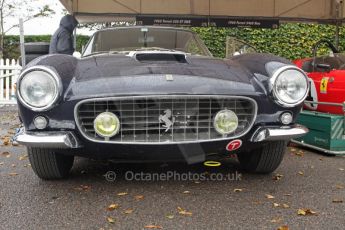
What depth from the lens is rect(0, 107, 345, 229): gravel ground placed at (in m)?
2.76

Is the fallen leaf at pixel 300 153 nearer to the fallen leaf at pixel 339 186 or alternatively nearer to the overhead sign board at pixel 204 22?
the fallen leaf at pixel 339 186

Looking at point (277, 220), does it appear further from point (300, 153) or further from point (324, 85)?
point (324, 85)

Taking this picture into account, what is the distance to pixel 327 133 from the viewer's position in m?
5.07

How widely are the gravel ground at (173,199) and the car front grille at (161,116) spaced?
0.44 meters

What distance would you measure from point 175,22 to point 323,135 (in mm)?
3510

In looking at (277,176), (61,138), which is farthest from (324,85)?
(61,138)

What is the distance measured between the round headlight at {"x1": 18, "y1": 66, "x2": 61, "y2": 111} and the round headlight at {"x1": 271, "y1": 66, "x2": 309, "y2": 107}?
5.25 ft

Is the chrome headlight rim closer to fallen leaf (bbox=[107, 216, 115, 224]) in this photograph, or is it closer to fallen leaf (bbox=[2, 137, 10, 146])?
fallen leaf (bbox=[107, 216, 115, 224])

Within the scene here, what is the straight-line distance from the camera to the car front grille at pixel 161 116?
3.14 m

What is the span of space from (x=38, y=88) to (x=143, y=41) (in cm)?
178

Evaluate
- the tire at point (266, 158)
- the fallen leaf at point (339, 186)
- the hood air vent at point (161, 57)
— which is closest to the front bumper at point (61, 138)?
the tire at point (266, 158)

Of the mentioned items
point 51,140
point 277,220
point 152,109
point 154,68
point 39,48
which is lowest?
point 277,220

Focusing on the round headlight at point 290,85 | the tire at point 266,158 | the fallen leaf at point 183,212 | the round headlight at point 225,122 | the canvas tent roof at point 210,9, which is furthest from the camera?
the canvas tent roof at point 210,9

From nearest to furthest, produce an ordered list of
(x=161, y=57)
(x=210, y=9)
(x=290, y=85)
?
(x=290, y=85)
(x=161, y=57)
(x=210, y=9)
